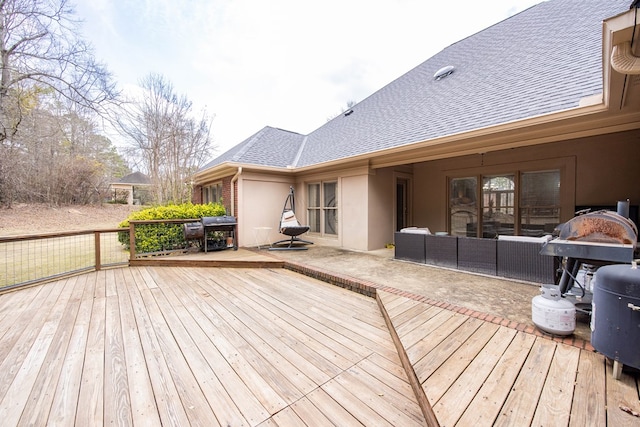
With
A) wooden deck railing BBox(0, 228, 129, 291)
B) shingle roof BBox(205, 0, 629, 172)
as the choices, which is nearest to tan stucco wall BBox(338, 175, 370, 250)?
shingle roof BBox(205, 0, 629, 172)

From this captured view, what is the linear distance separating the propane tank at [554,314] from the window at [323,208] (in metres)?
5.28

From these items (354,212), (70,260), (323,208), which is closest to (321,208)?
(323,208)

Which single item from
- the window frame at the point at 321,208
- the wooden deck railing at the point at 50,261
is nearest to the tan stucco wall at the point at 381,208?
the window frame at the point at 321,208

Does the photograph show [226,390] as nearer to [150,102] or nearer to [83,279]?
[83,279]

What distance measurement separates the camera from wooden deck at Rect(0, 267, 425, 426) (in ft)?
5.44

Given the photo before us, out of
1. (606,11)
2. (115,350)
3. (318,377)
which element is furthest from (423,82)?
(115,350)

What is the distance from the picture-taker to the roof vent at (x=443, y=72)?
7.20m

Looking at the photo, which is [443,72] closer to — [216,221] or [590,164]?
[590,164]

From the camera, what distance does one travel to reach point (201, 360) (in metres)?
2.24

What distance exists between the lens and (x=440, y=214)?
279 inches

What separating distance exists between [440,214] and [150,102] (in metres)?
13.7

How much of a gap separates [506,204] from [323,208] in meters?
4.60

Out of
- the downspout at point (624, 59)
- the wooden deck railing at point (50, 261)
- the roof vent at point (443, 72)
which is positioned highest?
the roof vent at point (443, 72)

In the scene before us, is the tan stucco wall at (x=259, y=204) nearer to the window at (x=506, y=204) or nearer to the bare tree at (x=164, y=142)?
the window at (x=506, y=204)
